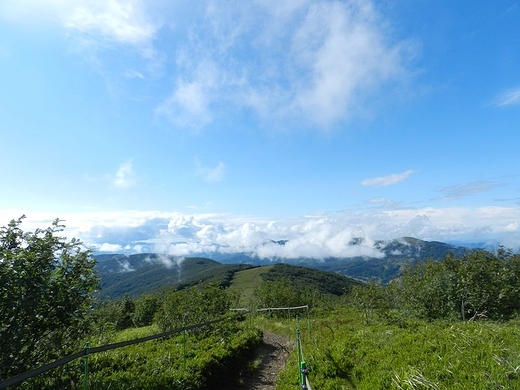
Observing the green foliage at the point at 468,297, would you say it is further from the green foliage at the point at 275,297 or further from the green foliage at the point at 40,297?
the green foliage at the point at 40,297

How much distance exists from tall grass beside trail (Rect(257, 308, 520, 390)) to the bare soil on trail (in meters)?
1.32

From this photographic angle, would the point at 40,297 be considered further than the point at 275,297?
No

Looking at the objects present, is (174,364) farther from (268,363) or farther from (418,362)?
(418,362)

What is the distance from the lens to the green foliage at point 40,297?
21.7ft

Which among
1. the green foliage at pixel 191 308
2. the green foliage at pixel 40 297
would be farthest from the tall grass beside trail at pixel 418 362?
the green foliage at pixel 191 308

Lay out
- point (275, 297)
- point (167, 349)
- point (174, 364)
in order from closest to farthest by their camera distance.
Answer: point (174, 364) < point (167, 349) < point (275, 297)

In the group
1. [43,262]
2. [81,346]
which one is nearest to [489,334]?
[81,346]

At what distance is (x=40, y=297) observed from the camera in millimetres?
7199

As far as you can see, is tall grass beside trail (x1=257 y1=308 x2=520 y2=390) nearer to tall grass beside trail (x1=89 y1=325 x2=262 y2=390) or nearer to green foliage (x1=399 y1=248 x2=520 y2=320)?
tall grass beside trail (x1=89 y1=325 x2=262 y2=390)

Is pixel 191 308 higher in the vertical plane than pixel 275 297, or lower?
higher

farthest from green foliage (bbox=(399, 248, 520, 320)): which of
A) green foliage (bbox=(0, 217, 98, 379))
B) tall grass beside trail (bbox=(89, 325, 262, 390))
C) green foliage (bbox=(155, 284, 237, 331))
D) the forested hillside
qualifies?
green foliage (bbox=(0, 217, 98, 379))

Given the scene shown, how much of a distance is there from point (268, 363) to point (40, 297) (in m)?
11.2

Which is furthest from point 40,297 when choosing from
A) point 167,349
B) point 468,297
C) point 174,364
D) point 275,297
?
point 275,297

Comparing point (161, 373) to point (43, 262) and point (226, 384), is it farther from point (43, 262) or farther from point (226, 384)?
point (43, 262)
